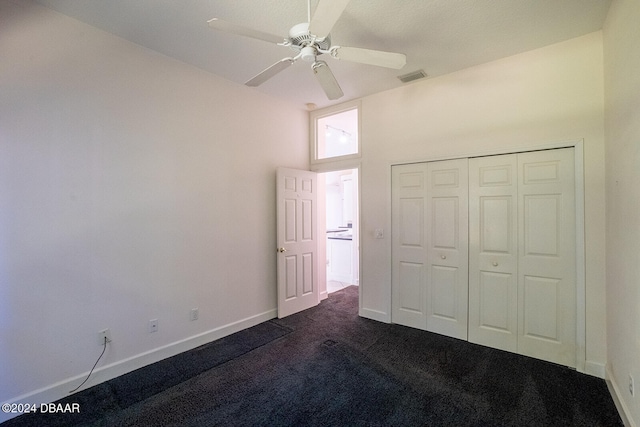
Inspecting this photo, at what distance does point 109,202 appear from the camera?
2.52 metres

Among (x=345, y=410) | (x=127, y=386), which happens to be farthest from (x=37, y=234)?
(x=345, y=410)

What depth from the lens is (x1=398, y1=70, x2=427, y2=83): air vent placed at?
3215 mm

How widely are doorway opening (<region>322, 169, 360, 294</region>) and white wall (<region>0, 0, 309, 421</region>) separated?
2512 millimetres

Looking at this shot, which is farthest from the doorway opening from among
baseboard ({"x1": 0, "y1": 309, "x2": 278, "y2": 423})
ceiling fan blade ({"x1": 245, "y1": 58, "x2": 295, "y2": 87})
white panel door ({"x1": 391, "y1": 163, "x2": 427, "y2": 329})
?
ceiling fan blade ({"x1": 245, "y1": 58, "x2": 295, "y2": 87})

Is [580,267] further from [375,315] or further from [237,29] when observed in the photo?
[237,29]

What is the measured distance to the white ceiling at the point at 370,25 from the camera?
217 centimetres

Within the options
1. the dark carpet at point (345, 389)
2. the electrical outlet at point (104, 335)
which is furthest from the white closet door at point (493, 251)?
the electrical outlet at point (104, 335)

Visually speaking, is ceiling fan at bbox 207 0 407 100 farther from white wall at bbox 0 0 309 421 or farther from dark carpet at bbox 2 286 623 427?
dark carpet at bbox 2 286 623 427

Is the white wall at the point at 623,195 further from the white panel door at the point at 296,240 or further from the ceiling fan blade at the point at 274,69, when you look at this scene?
the white panel door at the point at 296,240

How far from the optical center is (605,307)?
2.46 m

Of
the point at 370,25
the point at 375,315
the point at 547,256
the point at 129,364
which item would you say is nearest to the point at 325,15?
the point at 370,25

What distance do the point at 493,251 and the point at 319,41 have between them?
270 centimetres

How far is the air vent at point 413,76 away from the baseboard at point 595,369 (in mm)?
3243

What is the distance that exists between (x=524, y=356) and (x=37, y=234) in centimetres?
444
